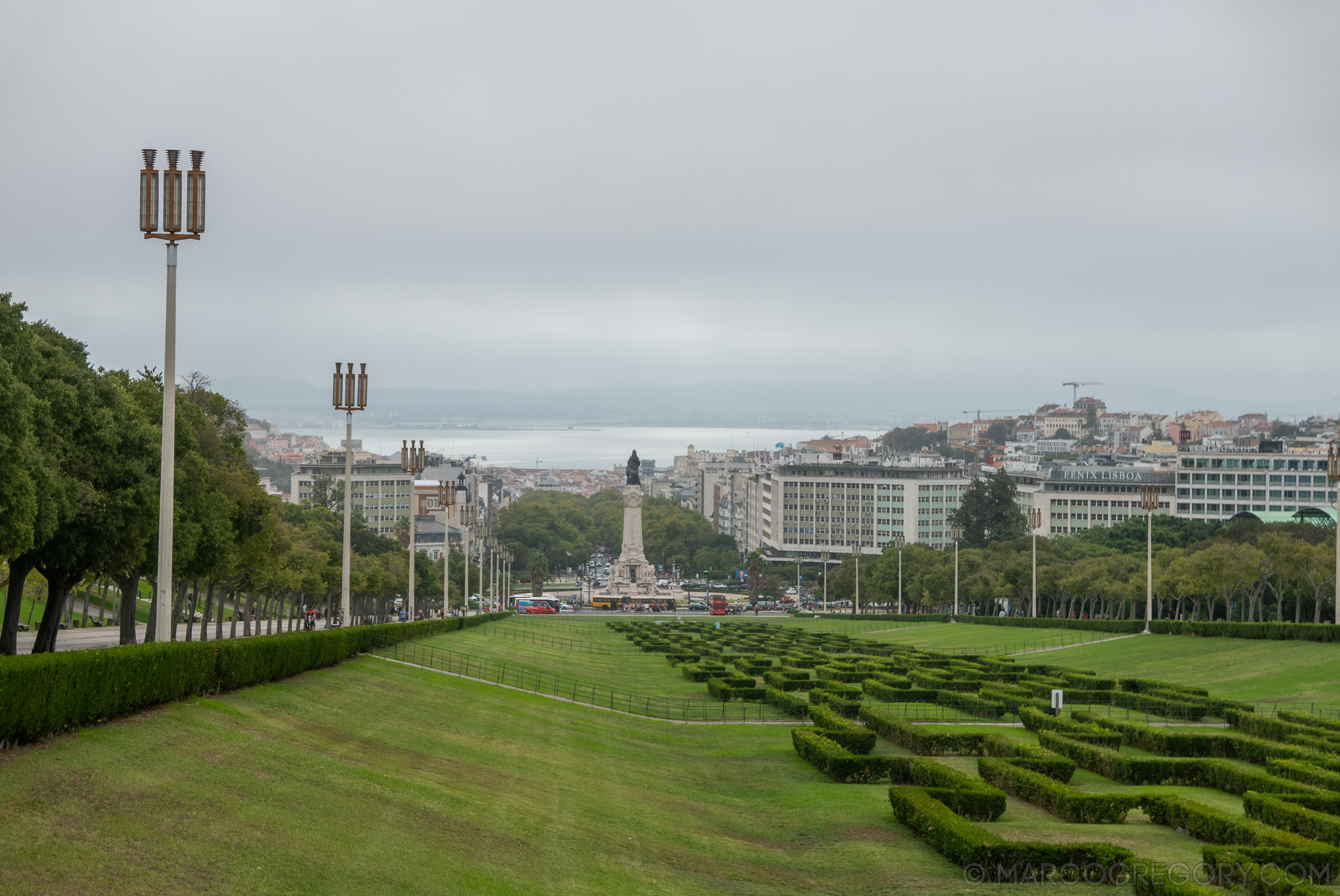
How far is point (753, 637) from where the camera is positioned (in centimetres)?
7812

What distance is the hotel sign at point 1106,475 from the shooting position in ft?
582

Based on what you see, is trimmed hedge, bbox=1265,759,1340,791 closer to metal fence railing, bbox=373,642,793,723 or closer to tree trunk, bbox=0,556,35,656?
metal fence railing, bbox=373,642,793,723

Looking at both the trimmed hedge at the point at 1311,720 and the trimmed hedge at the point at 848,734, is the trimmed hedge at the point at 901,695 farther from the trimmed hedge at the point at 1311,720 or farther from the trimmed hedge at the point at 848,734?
the trimmed hedge at the point at 1311,720

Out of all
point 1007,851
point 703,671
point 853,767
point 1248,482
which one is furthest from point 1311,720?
point 1248,482

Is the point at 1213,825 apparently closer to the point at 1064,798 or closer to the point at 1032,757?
the point at 1064,798

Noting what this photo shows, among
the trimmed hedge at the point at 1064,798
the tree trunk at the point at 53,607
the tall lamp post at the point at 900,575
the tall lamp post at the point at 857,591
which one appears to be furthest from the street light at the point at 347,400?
the tall lamp post at the point at 857,591

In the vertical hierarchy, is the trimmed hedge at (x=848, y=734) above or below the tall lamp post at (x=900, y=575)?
above

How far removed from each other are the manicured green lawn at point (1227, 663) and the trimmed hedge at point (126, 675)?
35698 mm

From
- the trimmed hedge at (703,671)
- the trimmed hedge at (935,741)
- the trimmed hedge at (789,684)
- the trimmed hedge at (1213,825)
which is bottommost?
the trimmed hedge at (703,671)

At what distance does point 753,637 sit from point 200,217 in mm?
58780

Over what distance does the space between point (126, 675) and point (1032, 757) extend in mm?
20238

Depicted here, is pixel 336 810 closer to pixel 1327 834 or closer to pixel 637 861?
pixel 637 861

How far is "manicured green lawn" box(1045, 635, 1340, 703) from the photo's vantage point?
4688cm

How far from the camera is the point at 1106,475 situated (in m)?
180
